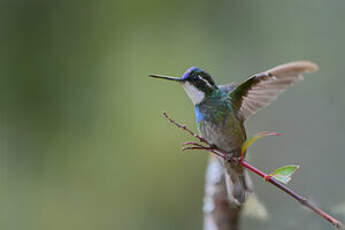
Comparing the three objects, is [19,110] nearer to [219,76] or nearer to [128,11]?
[128,11]

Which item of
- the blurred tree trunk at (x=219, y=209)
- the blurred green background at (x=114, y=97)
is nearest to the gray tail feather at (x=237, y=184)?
the blurred tree trunk at (x=219, y=209)

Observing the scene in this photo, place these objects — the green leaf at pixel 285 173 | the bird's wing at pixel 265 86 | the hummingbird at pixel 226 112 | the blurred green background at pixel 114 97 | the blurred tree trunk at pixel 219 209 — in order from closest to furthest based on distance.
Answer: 1. the green leaf at pixel 285 173
2. the bird's wing at pixel 265 86
3. the hummingbird at pixel 226 112
4. the blurred tree trunk at pixel 219 209
5. the blurred green background at pixel 114 97

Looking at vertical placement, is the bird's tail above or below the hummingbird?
below

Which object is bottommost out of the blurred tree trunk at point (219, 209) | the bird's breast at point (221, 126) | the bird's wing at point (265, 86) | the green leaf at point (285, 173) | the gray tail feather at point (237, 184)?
the blurred tree trunk at point (219, 209)

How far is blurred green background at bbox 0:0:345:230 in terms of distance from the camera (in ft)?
9.55

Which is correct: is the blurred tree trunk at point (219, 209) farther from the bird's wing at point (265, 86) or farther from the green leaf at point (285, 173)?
the green leaf at point (285, 173)

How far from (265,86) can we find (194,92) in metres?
0.24

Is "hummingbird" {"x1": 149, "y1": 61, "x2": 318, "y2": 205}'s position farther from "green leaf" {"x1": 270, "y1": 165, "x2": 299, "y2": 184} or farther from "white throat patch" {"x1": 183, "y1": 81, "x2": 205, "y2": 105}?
"green leaf" {"x1": 270, "y1": 165, "x2": 299, "y2": 184}

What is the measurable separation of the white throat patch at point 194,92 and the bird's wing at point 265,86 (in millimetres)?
100

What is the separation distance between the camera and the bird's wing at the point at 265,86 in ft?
3.15

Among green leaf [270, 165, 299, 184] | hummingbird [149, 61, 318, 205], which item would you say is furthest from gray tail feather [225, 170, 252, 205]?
green leaf [270, 165, 299, 184]

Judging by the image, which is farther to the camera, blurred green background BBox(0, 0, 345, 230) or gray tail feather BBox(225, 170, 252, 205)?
blurred green background BBox(0, 0, 345, 230)

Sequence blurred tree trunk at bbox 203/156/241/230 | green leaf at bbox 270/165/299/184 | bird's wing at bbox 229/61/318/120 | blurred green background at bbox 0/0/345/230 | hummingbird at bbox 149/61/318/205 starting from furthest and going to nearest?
1. blurred green background at bbox 0/0/345/230
2. blurred tree trunk at bbox 203/156/241/230
3. hummingbird at bbox 149/61/318/205
4. bird's wing at bbox 229/61/318/120
5. green leaf at bbox 270/165/299/184

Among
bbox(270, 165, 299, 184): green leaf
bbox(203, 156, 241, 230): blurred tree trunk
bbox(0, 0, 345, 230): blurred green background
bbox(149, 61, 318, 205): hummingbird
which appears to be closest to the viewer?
bbox(270, 165, 299, 184): green leaf
